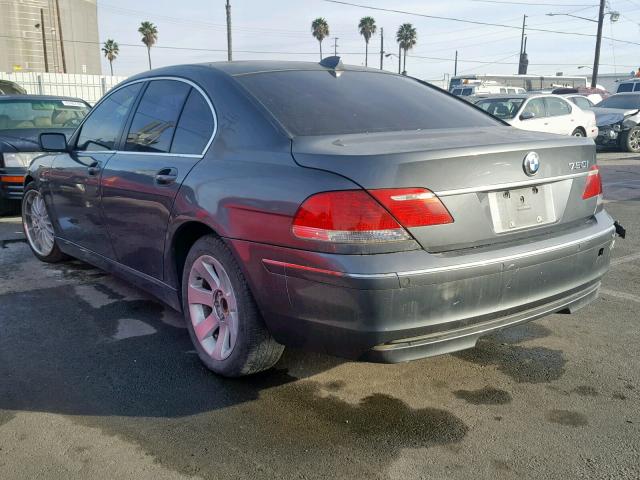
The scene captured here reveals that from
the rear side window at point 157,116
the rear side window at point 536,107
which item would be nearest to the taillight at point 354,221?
the rear side window at point 157,116

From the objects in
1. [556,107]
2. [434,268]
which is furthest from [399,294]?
[556,107]

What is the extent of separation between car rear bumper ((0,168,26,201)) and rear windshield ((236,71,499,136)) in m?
5.24

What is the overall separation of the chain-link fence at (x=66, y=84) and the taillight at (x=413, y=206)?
23.0 m

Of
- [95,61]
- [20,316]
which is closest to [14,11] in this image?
[95,61]

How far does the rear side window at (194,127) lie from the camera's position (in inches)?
123

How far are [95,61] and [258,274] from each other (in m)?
73.7

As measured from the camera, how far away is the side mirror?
464 cm

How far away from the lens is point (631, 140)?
15.6m

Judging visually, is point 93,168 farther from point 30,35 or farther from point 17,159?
point 30,35

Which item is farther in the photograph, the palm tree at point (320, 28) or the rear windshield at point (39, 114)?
the palm tree at point (320, 28)

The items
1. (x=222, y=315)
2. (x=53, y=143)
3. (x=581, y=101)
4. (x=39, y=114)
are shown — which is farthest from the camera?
(x=581, y=101)

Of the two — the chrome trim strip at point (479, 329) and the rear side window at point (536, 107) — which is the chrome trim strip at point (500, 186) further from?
the rear side window at point (536, 107)

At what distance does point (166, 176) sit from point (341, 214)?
128 centimetres

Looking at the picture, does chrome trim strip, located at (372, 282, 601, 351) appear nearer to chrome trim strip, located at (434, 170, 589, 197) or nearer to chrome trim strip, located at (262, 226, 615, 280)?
chrome trim strip, located at (262, 226, 615, 280)
